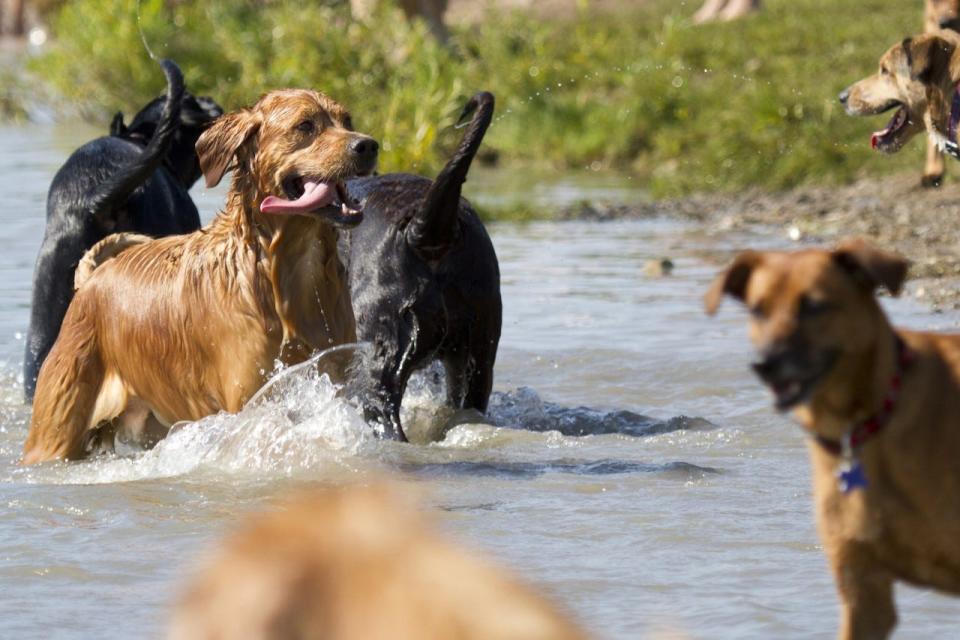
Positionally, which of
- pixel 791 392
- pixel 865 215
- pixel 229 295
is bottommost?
pixel 865 215

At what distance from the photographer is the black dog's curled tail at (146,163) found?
6805 mm

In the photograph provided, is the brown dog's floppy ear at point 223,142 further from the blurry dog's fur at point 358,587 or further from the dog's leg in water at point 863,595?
the blurry dog's fur at point 358,587

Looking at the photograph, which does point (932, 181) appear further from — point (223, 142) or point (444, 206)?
point (223, 142)

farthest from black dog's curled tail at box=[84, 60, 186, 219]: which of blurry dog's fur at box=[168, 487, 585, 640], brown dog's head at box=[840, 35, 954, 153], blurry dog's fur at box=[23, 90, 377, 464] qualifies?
blurry dog's fur at box=[168, 487, 585, 640]

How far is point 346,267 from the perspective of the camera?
22.4ft

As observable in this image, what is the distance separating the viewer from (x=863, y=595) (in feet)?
11.8

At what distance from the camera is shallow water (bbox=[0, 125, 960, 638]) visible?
188 inches

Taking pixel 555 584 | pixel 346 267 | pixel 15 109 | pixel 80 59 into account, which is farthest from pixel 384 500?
pixel 15 109

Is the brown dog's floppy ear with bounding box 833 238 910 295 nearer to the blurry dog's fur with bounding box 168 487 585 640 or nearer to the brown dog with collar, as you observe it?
the brown dog with collar

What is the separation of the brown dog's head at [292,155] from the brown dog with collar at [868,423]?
269cm

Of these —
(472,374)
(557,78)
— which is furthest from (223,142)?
(557,78)

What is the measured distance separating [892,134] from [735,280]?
5836 millimetres

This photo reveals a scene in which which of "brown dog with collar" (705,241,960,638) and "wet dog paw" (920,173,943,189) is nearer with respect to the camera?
"brown dog with collar" (705,241,960,638)

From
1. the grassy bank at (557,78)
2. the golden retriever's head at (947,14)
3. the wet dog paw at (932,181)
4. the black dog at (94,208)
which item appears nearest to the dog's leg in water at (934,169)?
the wet dog paw at (932,181)
